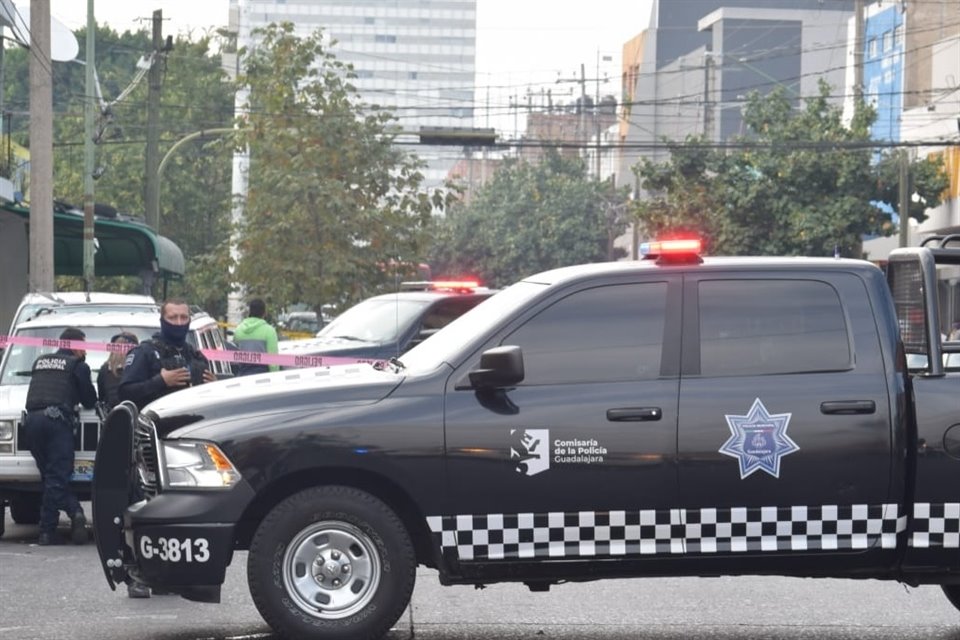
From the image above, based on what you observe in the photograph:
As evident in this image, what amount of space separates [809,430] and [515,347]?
140 cm

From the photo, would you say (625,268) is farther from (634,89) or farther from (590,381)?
(634,89)

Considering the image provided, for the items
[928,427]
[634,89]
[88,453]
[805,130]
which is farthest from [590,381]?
[634,89]

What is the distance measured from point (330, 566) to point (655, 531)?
147 cm

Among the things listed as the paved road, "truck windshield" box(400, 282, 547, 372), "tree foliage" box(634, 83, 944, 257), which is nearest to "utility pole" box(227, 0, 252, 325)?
"tree foliage" box(634, 83, 944, 257)

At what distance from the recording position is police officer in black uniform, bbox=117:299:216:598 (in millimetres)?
10328

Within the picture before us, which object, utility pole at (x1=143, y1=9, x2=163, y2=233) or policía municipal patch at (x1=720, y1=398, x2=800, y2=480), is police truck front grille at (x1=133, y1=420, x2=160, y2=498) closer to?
policía municipal patch at (x1=720, y1=398, x2=800, y2=480)

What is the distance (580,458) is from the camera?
743 centimetres

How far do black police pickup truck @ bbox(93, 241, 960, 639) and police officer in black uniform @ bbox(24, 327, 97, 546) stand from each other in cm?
432

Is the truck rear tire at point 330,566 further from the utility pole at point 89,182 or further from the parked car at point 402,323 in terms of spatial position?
the utility pole at point 89,182

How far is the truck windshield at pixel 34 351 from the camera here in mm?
13398

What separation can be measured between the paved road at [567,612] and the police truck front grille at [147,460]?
0.79 meters

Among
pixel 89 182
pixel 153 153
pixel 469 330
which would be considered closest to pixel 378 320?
pixel 469 330

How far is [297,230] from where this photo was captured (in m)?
33.2

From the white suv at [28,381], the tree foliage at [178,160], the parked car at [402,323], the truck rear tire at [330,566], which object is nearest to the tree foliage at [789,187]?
the tree foliage at [178,160]
